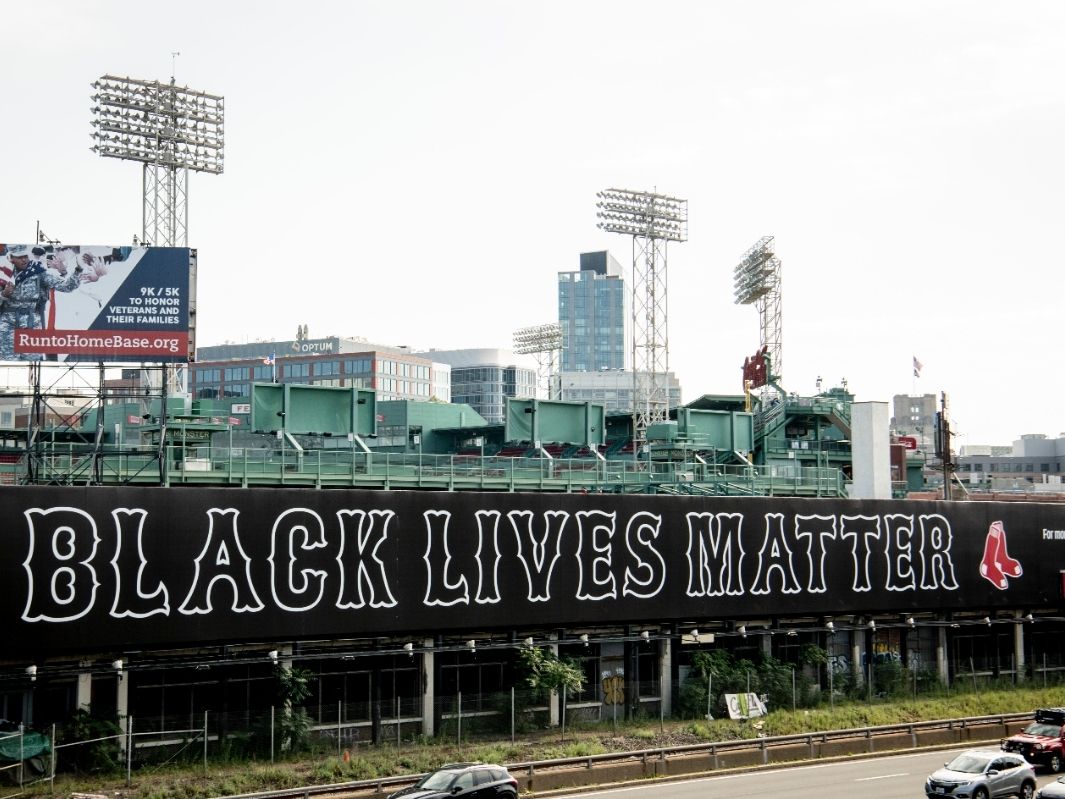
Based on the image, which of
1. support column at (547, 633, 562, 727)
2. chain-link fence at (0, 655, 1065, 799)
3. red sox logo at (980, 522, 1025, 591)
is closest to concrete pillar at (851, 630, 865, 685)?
chain-link fence at (0, 655, 1065, 799)

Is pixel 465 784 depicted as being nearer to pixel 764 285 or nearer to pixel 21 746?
pixel 21 746

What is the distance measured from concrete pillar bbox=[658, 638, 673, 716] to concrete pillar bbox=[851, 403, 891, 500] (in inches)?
833

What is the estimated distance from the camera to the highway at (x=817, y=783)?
3291cm

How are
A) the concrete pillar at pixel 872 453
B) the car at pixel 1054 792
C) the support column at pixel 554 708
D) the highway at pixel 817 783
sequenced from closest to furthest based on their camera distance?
the car at pixel 1054 792 < the highway at pixel 817 783 < the support column at pixel 554 708 < the concrete pillar at pixel 872 453

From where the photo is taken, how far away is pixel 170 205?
214 ft

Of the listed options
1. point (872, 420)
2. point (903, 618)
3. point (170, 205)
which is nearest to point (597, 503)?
point (903, 618)

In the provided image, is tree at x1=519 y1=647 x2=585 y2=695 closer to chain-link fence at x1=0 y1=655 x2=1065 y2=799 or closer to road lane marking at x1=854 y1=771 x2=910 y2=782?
chain-link fence at x1=0 y1=655 x2=1065 y2=799

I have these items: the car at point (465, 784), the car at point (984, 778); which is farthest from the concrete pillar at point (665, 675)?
the car at point (465, 784)

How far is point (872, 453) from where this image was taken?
61812 mm

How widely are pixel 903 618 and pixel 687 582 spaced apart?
11.9 meters

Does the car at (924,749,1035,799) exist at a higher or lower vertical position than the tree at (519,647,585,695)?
lower

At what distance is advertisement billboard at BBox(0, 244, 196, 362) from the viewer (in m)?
40.1

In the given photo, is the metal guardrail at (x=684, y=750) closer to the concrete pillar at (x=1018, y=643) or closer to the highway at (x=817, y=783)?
the highway at (x=817, y=783)

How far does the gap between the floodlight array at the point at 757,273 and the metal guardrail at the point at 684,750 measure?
67.9 meters
